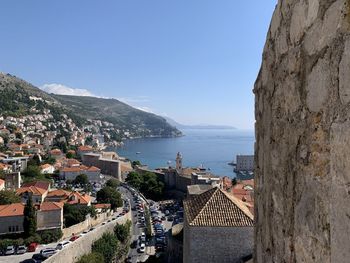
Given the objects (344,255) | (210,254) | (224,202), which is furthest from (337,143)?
(224,202)

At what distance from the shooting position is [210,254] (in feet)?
40.4

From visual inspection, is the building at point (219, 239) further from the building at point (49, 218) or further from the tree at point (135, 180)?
the tree at point (135, 180)

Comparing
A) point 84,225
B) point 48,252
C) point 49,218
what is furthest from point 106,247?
point 48,252

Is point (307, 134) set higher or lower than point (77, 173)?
Result: higher

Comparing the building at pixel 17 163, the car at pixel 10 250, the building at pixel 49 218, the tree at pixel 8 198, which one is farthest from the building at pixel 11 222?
the building at pixel 17 163

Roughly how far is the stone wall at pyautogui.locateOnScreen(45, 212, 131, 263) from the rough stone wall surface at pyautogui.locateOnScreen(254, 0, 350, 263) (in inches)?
863

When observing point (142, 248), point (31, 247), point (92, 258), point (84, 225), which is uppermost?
point (31, 247)

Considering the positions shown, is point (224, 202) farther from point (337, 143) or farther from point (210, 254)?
point (337, 143)

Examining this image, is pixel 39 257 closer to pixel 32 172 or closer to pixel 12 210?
pixel 12 210

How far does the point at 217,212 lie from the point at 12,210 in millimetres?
22944

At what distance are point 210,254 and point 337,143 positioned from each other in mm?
11807

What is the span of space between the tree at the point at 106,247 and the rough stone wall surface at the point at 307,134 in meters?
28.1

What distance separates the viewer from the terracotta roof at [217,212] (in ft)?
40.8

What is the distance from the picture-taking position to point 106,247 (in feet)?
95.3
